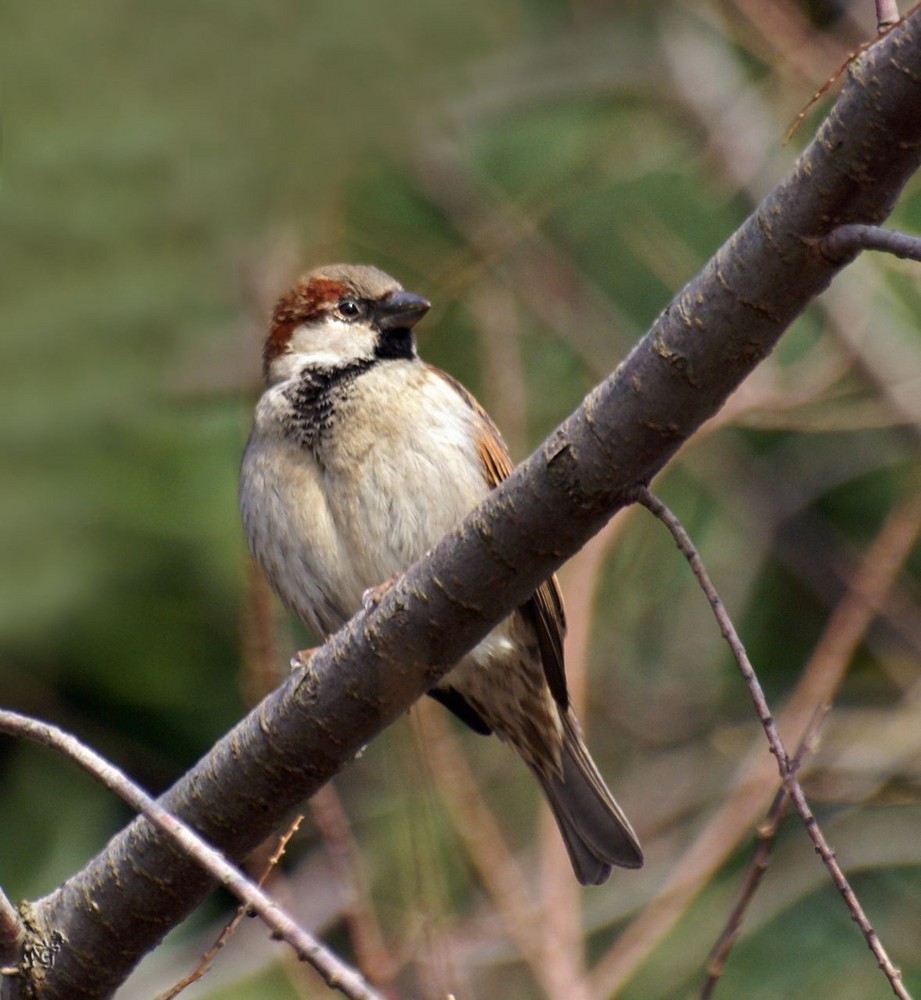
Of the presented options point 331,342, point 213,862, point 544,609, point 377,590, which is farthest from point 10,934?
point 331,342

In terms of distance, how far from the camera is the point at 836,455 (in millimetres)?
5215

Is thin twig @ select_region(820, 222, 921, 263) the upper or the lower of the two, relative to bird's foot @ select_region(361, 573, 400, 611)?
upper

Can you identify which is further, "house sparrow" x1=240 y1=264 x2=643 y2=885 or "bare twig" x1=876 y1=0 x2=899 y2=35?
"house sparrow" x1=240 y1=264 x2=643 y2=885

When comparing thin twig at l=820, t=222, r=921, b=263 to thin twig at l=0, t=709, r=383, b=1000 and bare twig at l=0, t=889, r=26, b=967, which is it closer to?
thin twig at l=0, t=709, r=383, b=1000

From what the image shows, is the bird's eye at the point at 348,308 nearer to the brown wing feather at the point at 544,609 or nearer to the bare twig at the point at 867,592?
the brown wing feather at the point at 544,609

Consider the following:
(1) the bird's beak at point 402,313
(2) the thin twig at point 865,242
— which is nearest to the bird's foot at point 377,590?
(1) the bird's beak at point 402,313

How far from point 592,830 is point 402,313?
3.59ft

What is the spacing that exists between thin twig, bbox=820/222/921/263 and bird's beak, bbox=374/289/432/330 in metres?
1.66

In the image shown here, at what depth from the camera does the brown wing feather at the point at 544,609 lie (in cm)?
285

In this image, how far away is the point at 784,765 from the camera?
158 cm

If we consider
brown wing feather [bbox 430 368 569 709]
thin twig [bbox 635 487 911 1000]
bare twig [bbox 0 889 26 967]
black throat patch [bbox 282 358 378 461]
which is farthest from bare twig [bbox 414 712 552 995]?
thin twig [bbox 635 487 911 1000]

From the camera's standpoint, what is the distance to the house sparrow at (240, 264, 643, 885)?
2.83 meters

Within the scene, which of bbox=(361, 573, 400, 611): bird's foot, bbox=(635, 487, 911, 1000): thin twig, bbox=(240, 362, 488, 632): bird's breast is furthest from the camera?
bbox=(240, 362, 488, 632): bird's breast

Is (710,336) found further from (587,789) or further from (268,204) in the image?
(587,789)
